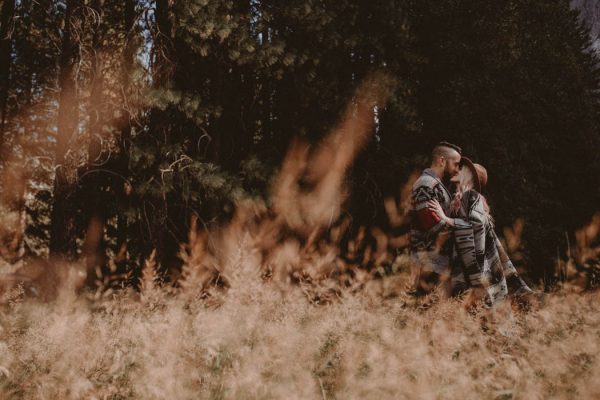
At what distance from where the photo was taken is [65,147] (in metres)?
6.32

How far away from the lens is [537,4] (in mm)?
11922

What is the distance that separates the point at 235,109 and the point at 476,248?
5201 millimetres

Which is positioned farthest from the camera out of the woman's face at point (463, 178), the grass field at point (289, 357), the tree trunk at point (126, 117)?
the tree trunk at point (126, 117)

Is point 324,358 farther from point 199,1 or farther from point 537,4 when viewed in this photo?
point 537,4

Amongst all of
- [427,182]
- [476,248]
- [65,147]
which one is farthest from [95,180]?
[476,248]

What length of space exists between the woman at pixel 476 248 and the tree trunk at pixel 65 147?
495cm

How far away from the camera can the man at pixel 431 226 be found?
4.21 m

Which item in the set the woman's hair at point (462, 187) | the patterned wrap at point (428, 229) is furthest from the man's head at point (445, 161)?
the woman's hair at point (462, 187)

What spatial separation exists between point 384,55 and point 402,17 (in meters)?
0.71

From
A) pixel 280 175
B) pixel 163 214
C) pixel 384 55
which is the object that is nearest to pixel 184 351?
pixel 163 214

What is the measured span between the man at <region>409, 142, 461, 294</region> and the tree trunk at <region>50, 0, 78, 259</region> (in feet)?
15.4

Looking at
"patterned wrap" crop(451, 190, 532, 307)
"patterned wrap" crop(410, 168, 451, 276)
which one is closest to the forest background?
"patterned wrap" crop(410, 168, 451, 276)

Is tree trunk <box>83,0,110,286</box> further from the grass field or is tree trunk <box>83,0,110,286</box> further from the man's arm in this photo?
the man's arm

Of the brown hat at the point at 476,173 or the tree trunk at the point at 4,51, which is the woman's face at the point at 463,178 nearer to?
the brown hat at the point at 476,173
